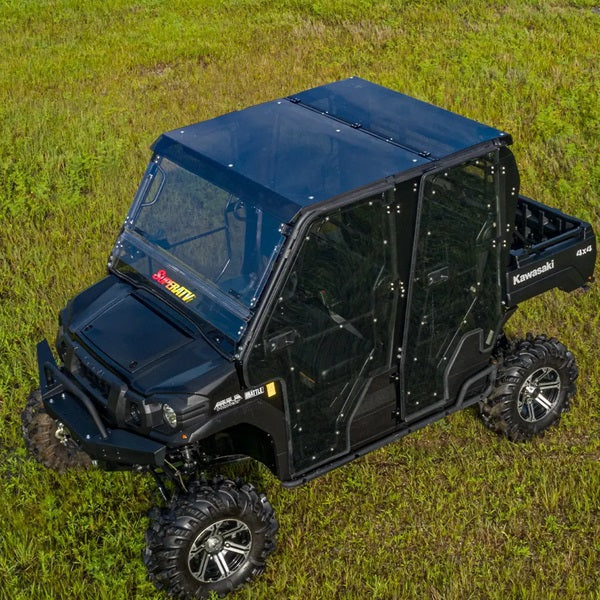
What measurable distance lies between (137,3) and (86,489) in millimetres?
12764

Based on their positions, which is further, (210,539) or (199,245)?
(199,245)

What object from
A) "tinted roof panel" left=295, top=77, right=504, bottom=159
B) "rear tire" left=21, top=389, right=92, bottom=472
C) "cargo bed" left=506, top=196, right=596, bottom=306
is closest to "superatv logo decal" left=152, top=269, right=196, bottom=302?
"rear tire" left=21, top=389, right=92, bottom=472

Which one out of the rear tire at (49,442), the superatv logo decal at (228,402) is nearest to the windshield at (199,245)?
the superatv logo decal at (228,402)

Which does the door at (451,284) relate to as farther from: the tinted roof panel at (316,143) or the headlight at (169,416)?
the headlight at (169,416)

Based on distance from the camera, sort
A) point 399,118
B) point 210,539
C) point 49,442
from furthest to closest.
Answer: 1. point 49,442
2. point 399,118
3. point 210,539

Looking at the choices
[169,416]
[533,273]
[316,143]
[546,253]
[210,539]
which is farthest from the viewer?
[546,253]

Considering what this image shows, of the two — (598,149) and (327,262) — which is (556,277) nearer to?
(327,262)

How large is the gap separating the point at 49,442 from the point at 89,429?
4.37 feet

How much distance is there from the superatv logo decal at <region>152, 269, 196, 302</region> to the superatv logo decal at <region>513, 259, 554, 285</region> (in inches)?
89.0

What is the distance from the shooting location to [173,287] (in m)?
5.95

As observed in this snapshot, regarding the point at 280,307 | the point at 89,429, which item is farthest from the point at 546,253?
the point at 89,429

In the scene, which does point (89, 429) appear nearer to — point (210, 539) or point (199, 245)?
point (210, 539)

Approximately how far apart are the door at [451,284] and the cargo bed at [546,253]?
25 cm

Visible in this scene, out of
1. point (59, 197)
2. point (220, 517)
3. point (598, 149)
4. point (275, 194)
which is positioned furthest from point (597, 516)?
point (59, 197)
